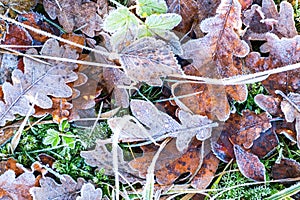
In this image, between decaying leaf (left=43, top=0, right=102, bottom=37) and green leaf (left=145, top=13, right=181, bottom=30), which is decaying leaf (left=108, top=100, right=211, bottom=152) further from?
decaying leaf (left=43, top=0, right=102, bottom=37)

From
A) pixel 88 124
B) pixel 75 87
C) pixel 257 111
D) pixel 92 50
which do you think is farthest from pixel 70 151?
pixel 257 111

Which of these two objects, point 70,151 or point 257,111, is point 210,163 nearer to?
point 257,111

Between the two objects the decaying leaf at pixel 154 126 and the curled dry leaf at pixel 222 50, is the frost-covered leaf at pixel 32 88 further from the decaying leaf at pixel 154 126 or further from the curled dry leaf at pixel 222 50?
the curled dry leaf at pixel 222 50

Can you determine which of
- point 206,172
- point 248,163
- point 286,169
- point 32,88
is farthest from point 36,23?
point 286,169

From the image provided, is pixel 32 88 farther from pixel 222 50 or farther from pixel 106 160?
pixel 222 50

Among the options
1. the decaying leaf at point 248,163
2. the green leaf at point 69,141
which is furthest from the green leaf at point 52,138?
the decaying leaf at point 248,163

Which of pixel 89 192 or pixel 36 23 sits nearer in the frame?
pixel 89 192
